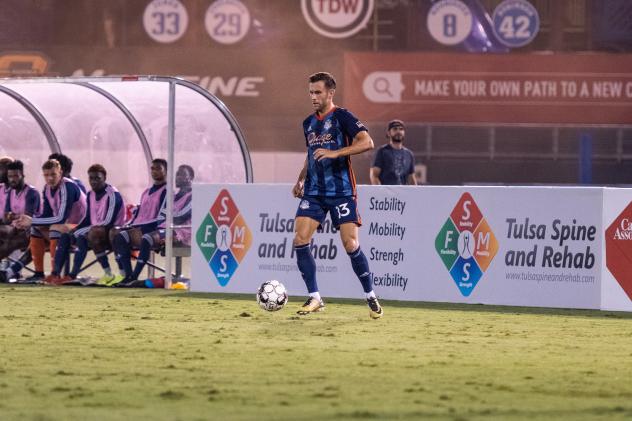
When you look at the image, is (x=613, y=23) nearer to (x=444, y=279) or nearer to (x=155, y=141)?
(x=155, y=141)

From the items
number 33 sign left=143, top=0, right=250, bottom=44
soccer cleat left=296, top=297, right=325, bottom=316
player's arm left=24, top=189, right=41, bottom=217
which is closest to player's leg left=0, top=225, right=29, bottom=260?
player's arm left=24, top=189, right=41, bottom=217

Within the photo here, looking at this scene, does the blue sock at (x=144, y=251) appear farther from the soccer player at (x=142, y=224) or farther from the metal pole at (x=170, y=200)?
the metal pole at (x=170, y=200)

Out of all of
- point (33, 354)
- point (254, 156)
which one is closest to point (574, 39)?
point (254, 156)

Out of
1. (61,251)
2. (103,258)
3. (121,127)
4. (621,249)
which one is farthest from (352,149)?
(121,127)

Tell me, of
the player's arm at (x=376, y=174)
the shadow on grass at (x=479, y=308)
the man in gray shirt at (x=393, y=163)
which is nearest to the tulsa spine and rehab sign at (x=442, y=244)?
the shadow on grass at (x=479, y=308)

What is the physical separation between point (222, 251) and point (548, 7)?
637 inches

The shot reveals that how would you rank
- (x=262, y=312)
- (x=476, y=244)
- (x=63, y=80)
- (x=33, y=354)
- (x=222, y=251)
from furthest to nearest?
(x=63, y=80), (x=222, y=251), (x=476, y=244), (x=262, y=312), (x=33, y=354)

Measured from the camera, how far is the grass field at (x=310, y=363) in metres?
6.89

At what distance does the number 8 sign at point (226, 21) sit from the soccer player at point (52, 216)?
1402 cm

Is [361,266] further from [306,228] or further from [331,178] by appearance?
[331,178]

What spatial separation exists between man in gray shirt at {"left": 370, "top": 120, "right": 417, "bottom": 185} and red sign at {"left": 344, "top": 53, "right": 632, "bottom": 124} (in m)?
12.3

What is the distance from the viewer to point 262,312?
39.7 feet

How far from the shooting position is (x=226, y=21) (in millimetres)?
30016

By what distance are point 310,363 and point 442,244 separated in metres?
5.12
